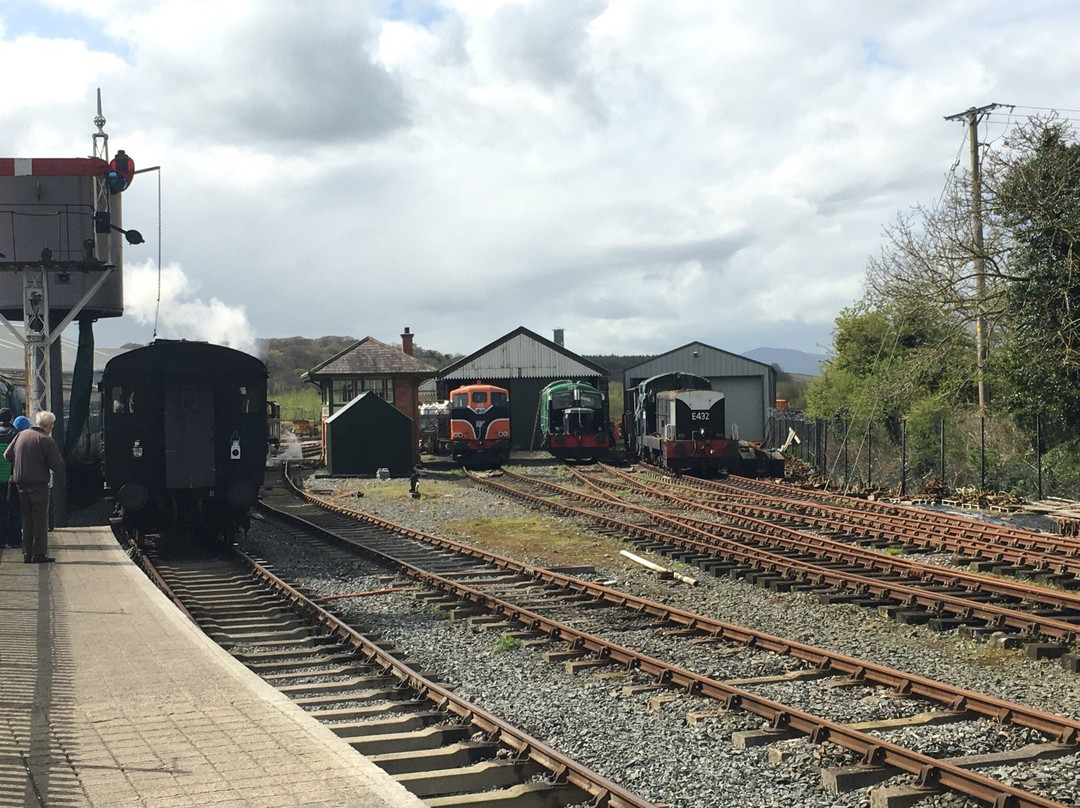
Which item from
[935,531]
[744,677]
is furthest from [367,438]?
[744,677]

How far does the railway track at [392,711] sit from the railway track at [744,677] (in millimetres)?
1365

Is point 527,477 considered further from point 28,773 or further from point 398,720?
point 28,773

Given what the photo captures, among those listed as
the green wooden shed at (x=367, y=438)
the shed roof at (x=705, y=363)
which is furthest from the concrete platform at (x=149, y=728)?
the shed roof at (x=705, y=363)

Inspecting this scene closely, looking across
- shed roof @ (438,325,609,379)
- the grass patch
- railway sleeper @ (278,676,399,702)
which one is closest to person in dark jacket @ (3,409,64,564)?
railway sleeper @ (278,676,399,702)

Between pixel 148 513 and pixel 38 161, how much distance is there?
8784 millimetres

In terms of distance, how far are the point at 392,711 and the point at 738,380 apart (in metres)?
40.6

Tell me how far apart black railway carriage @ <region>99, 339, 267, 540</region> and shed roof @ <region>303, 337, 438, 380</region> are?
21.6 metres

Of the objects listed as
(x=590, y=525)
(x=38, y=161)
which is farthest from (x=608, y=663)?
(x=38, y=161)

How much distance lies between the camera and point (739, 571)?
1300 cm

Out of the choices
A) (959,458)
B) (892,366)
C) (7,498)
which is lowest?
(7,498)

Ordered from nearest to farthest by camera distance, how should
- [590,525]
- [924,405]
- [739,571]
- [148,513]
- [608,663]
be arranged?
[608,663], [739,571], [148,513], [590,525], [924,405]

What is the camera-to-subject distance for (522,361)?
147 ft

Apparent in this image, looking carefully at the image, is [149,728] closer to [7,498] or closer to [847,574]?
[847,574]

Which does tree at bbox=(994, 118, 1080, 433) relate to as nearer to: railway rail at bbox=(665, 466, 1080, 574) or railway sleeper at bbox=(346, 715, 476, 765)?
railway rail at bbox=(665, 466, 1080, 574)
